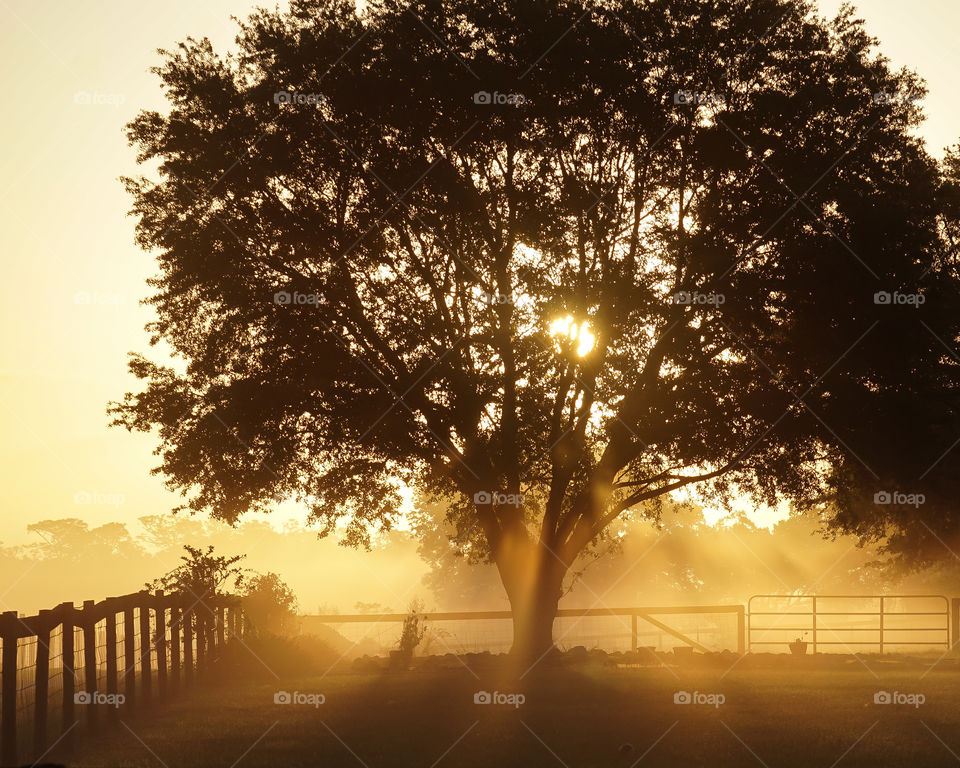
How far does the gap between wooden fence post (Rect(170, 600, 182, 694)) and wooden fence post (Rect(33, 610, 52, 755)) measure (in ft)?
22.2

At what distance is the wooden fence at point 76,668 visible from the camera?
38.1ft

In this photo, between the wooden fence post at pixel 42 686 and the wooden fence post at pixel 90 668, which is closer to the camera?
the wooden fence post at pixel 42 686

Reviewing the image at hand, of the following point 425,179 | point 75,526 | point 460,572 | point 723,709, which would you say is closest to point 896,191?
point 425,179

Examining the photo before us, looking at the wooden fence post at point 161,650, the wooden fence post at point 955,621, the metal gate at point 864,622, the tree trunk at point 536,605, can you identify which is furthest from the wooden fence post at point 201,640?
the metal gate at point 864,622

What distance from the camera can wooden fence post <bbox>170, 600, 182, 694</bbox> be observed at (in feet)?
64.0

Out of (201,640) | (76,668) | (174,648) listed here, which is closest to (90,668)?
(76,668)

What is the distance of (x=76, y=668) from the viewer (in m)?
14.4

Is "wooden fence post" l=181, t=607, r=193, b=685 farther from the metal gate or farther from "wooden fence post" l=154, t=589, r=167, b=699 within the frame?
the metal gate

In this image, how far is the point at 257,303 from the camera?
22594 millimetres

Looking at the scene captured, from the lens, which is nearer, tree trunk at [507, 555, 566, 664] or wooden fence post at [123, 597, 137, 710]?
wooden fence post at [123, 597, 137, 710]

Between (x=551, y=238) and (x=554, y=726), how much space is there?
1124 centimetres

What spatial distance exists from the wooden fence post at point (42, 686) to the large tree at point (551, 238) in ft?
33.4

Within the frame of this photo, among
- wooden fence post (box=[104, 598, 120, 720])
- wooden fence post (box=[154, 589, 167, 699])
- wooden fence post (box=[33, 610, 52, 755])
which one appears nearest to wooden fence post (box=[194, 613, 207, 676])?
wooden fence post (box=[154, 589, 167, 699])

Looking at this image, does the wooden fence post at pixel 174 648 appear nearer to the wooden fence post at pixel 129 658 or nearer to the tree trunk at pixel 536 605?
the wooden fence post at pixel 129 658
